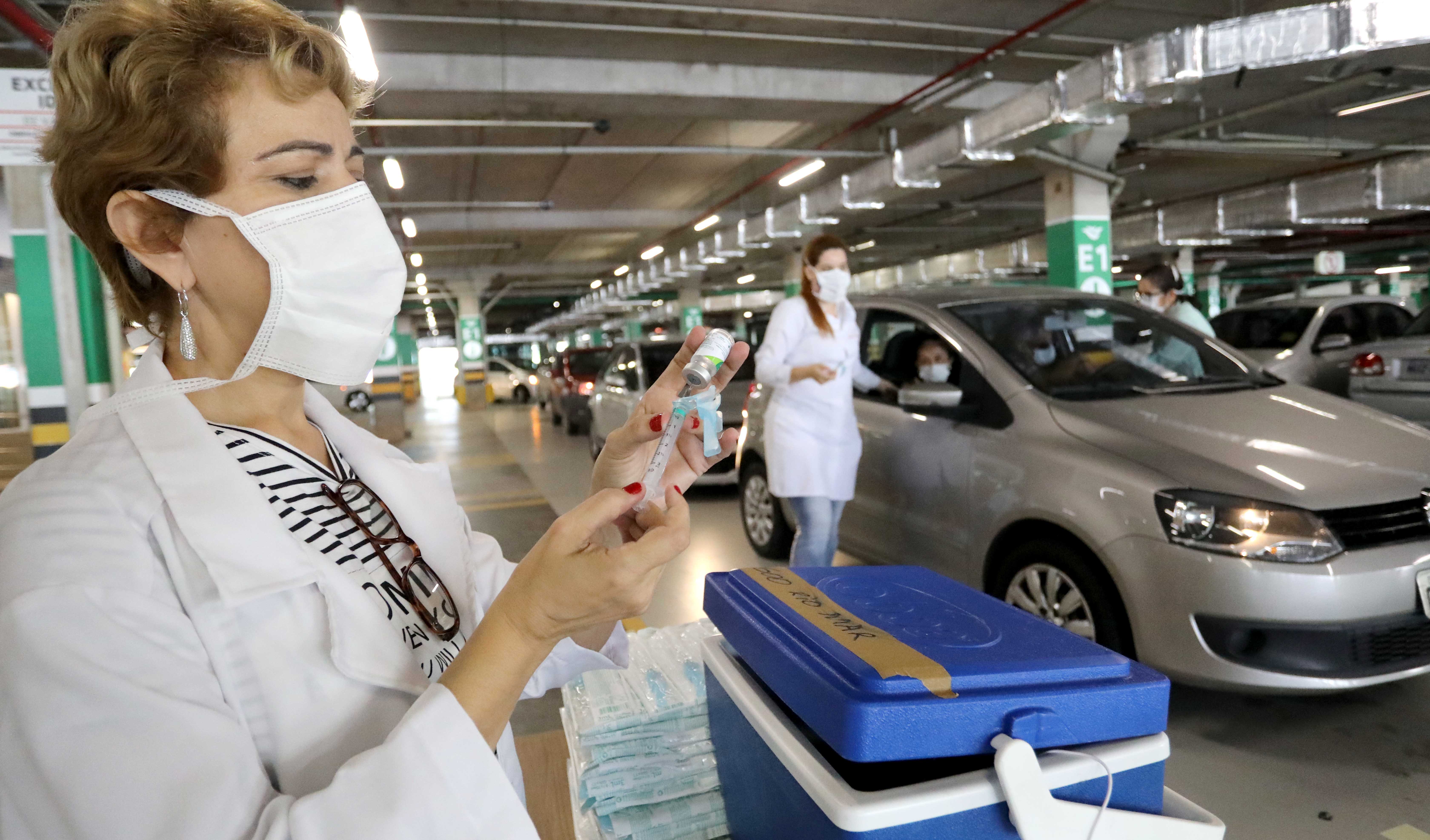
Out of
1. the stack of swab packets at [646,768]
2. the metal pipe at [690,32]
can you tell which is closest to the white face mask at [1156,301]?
the metal pipe at [690,32]

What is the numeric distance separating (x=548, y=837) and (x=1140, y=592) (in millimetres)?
1990

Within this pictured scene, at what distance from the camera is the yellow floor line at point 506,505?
6.99 meters

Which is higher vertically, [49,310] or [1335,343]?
[49,310]

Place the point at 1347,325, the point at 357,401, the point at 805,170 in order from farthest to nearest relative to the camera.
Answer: the point at 357,401 < the point at 805,170 < the point at 1347,325

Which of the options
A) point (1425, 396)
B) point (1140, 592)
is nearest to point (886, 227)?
point (1425, 396)

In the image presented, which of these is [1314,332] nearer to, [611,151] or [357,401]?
[611,151]

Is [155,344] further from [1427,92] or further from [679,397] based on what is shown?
[1427,92]

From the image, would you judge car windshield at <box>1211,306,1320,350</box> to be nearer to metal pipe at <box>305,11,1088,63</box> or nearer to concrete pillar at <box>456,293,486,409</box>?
metal pipe at <box>305,11,1088,63</box>

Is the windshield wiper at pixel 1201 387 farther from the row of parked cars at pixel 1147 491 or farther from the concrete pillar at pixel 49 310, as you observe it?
the concrete pillar at pixel 49 310

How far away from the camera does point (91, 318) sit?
20.3 ft

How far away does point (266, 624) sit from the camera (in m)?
0.78

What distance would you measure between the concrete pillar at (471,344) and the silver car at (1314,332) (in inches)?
832

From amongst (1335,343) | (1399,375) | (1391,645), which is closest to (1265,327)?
(1335,343)

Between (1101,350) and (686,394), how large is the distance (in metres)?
3.00
